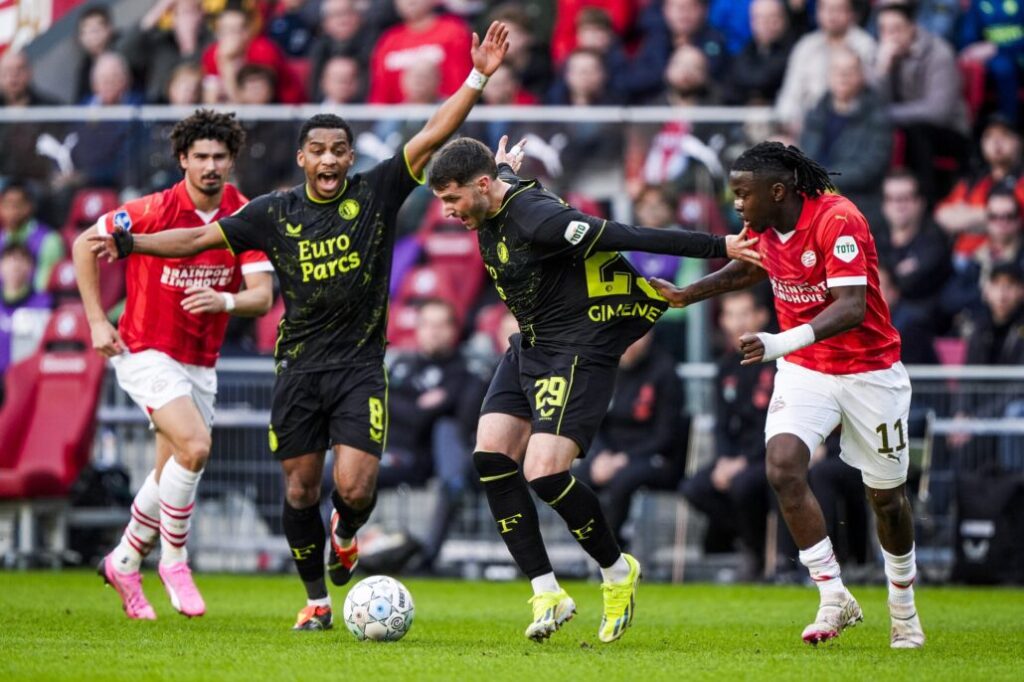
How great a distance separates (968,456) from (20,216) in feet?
30.9

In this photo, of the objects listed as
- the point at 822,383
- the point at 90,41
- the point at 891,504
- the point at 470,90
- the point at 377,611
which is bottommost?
the point at 377,611

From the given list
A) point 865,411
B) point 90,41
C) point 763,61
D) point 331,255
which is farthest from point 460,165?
point 90,41

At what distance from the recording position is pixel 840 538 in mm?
13633

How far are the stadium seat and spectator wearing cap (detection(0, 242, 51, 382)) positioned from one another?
47 centimetres

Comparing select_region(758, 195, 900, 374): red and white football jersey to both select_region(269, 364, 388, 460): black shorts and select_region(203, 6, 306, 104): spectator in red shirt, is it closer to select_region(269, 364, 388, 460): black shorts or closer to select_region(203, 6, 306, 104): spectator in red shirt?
select_region(269, 364, 388, 460): black shorts

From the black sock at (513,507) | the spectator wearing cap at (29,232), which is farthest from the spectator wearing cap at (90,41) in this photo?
the black sock at (513,507)

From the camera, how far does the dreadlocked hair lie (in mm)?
8758

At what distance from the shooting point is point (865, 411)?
346 inches

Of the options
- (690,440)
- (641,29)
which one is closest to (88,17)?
(641,29)

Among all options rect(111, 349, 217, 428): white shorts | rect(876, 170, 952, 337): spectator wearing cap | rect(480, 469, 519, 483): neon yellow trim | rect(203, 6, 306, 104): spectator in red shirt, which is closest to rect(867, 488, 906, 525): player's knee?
rect(480, 469, 519, 483): neon yellow trim

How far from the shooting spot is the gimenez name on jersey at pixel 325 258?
9.52 m

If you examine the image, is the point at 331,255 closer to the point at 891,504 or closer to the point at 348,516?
the point at 348,516

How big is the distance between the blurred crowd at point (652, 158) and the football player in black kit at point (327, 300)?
4.94m

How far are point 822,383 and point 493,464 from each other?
1810 mm
